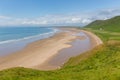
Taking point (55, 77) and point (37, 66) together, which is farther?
point (37, 66)

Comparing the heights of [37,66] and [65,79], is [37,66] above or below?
below

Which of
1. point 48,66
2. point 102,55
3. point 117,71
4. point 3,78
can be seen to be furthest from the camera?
point 48,66

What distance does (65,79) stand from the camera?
20.4 metres

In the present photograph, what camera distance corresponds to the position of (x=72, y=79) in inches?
796

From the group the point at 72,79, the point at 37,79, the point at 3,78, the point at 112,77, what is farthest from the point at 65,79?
the point at 3,78

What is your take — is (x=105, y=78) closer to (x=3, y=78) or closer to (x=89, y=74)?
(x=89, y=74)

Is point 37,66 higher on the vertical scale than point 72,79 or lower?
lower

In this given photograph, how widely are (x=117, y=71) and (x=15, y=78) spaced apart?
28.9 ft

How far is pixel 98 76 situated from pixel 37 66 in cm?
2677

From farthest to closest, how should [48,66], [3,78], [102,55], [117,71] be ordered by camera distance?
[48,66], [102,55], [117,71], [3,78]

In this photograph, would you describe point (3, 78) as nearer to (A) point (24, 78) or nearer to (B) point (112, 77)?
(A) point (24, 78)

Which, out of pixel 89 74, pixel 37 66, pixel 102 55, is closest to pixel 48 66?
pixel 37 66

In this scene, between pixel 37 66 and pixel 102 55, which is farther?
pixel 37 66

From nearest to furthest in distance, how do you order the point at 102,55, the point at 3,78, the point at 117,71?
the point at 3,78, the point at 117,71, the point at 102,55
